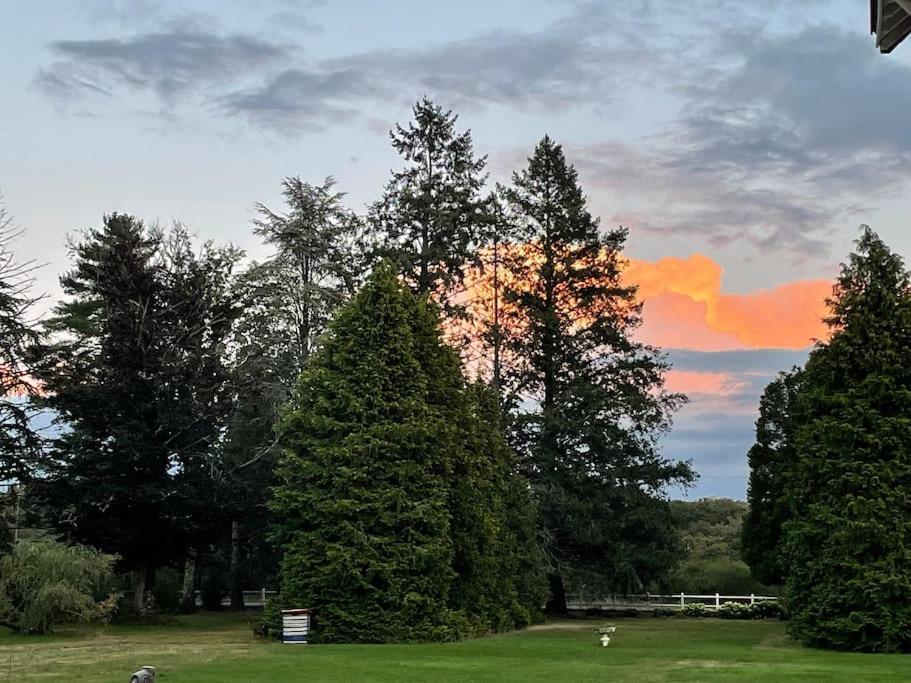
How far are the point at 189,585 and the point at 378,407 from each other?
980 inches

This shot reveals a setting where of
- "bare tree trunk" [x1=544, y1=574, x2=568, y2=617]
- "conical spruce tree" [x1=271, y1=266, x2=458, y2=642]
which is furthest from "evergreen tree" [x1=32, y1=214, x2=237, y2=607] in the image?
"bare tree trunk" [x1=544, y1=574, x2=568, y2=617]

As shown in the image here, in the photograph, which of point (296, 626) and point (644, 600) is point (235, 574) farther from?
point (296, 626)

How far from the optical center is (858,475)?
24891 mm

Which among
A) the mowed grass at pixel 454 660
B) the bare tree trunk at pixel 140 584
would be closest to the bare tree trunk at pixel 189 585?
the bare tree trunk at pixel 140 584

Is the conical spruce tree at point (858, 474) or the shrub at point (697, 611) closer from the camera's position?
the conical spruce tree at point (858, 474)

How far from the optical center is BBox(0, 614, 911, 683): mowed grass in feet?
57.6

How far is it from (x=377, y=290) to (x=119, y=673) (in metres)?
14.0

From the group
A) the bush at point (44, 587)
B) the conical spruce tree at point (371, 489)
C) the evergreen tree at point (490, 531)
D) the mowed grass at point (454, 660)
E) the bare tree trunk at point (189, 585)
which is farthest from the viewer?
the bare tree trunk at point (189, 585)

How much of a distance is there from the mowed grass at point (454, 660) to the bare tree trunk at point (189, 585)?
49.1ft

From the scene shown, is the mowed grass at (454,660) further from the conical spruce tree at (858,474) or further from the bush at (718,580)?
the bush at (718,580)

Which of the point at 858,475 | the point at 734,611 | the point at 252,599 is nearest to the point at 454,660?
the point at 858,475

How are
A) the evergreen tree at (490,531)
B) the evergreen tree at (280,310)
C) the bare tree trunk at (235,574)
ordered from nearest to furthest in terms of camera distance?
the evergreen tree at (490,531)
the evergreen tree at (280,310)
the bare tree trunk at (235,574)

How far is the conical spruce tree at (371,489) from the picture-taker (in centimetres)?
2625

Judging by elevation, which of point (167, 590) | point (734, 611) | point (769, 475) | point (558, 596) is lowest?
point (734, 611)
